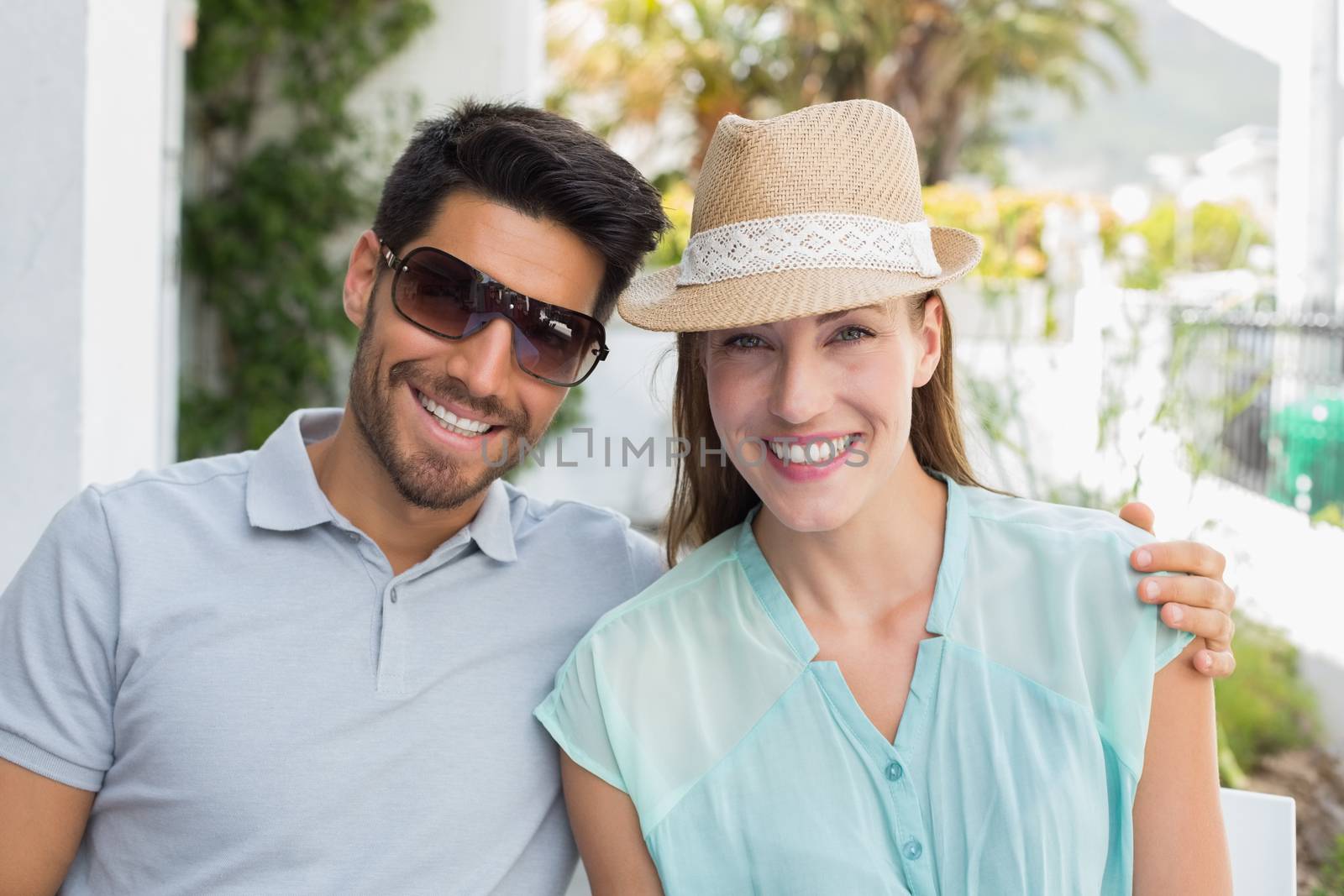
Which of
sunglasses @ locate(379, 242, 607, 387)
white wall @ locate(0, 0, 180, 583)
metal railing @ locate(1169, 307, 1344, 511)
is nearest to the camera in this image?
sunglasses @ locate(379, 242, 607, 387)

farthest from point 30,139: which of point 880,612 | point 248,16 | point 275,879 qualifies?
point 248,16

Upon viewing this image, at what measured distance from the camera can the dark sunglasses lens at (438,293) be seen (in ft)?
7.20

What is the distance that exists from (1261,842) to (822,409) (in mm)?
1071

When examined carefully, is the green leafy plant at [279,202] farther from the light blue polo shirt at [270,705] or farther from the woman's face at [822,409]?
the woman's face at [822,409]

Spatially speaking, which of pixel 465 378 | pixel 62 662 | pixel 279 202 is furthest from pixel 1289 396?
pixel 62 662

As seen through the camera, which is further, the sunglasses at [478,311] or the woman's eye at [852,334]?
the sunglasses at [478,311]

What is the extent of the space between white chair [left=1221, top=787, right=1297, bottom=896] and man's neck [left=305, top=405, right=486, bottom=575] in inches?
57.0

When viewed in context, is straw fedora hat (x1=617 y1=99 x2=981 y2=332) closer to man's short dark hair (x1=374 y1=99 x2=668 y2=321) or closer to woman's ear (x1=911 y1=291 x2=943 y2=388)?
woman's ear (x1=911 y1=291 x2=943 y2=388)

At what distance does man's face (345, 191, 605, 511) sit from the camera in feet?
7.14

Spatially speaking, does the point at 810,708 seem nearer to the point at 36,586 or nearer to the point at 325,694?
the point at 325,694

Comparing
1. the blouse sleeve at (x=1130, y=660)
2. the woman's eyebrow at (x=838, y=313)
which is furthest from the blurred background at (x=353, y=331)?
the blouse sleeve at (x=1130, y=660)

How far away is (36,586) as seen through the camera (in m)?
1.96

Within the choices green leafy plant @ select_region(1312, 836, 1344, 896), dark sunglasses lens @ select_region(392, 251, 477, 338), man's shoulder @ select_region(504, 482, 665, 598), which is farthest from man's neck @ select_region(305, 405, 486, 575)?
green leafy plant @ select_region(1312, 836, 1344, 896)

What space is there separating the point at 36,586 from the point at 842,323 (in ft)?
4.55
